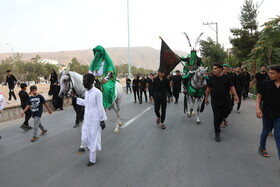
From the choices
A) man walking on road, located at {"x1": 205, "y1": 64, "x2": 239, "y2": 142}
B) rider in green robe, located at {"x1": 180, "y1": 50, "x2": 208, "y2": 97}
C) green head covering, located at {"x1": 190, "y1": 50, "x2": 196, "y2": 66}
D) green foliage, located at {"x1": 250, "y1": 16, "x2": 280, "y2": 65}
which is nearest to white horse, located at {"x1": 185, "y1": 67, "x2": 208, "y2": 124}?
rider in green robe, located at {"x1": 180, "y1": 50, "x2": 208, "y2": 97}

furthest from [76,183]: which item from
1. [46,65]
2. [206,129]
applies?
[46,65]

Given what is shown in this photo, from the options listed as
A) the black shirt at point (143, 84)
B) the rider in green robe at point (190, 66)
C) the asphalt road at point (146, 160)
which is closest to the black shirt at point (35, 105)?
the asphalt road at point (146, 160)

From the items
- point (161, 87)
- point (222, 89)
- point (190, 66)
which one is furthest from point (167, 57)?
point (222, 89)

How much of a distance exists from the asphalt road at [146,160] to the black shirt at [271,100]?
94 cm

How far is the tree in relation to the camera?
29.2 m

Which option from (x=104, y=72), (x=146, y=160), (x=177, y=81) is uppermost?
(x=104, y=72)

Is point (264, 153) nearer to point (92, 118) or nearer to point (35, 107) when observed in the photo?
point (92, 118)

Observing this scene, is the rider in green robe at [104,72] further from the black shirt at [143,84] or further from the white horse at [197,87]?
the black shirt at [143,84]

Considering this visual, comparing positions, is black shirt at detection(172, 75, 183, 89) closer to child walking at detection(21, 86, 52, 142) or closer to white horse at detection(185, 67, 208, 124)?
white horse at detection(185, 67, 208, 124)

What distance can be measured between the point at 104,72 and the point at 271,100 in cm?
446

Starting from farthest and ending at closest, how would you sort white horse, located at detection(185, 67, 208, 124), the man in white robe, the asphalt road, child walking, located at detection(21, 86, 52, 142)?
1. white horse, located at detection(185, 67, 208, 124)
2. child walking, located at detection(21, 86, 52, 142)
3. the man in white robe
4. the asphalt road

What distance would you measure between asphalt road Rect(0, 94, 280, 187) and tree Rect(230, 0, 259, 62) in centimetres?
2417

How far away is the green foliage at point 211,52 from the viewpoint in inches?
1177

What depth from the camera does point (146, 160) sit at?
4926 mm
